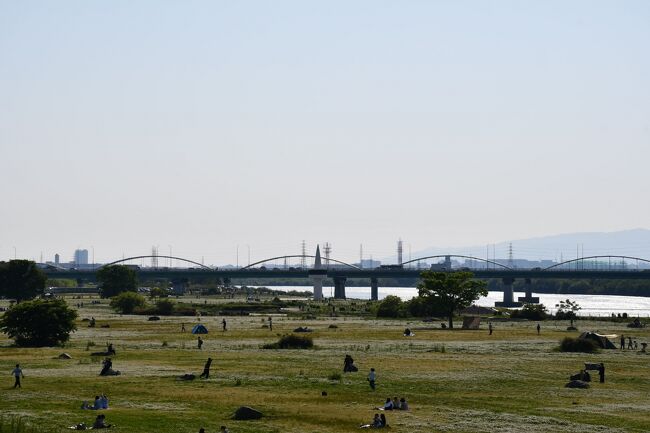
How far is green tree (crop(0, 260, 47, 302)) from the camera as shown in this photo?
18325 cm

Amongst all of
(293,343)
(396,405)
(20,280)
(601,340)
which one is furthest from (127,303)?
(396,405)

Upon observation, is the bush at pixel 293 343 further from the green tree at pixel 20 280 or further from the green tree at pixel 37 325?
the green tree at pixel 20 280

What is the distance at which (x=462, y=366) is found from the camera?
7188 centimetres

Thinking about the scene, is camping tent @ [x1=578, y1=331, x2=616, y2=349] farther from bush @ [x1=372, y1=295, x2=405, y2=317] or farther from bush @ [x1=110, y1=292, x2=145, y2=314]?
bush @ [x1=110, y1=292, x2=145, y2=314]

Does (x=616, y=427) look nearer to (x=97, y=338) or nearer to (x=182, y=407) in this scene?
(x=182, y=407)

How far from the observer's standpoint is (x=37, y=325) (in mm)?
88875

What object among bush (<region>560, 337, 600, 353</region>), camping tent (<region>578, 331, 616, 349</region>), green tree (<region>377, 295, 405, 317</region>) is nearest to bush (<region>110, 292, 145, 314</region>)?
green tree (<region>377, 295, 405, 317</region>)

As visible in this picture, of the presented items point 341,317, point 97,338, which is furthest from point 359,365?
point 341,317

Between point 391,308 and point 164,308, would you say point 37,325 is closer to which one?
point 164,308

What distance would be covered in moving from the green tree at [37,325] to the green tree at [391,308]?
245 ft

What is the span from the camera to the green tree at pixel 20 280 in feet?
601

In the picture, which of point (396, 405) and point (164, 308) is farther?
point (164, 308)

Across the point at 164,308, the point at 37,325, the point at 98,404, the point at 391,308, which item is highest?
the point at 164,308

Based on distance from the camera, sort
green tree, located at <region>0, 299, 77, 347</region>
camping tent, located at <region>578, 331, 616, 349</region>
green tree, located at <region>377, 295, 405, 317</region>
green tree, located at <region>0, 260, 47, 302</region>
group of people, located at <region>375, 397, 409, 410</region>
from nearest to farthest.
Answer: group of people, located at <region>375, 397, 409, 410</region>
green tree, located at <region>0, 299, 77, 347</region>
camping tent, located at <region>578, 331, 616, 349</region>
green tree, located at <region>377, 295, 405, 317</region>
green tree, located at <region>0, 260, 47, 302</region>
